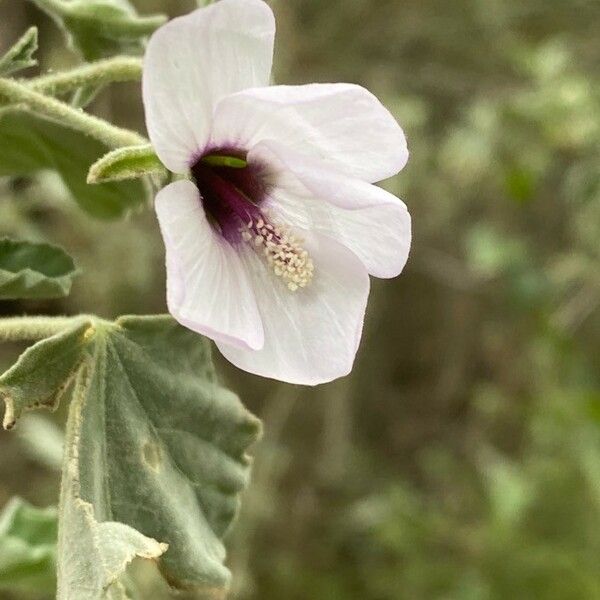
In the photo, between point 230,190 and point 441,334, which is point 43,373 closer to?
point 230,190

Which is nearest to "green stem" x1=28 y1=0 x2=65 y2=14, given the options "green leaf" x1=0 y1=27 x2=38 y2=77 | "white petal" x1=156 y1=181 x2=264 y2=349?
"green leaf" x1=0 y1=27 x2=38 y2=77

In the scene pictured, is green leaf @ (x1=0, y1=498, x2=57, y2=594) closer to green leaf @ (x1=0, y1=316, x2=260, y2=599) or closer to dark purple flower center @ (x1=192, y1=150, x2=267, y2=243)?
green leaf @ (x1=0, y1=316, x2=260, y2=599)

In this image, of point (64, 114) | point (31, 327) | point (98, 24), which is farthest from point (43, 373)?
point (98, 24)

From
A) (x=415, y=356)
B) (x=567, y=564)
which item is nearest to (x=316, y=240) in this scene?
(x=567, y=564)

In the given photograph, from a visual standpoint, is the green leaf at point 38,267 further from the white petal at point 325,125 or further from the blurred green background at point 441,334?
the blurred green background at point 441,334

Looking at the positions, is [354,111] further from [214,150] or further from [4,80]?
[4,80]

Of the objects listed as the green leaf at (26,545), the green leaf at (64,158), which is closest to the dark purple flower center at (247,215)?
the green leaf at (64,158)
